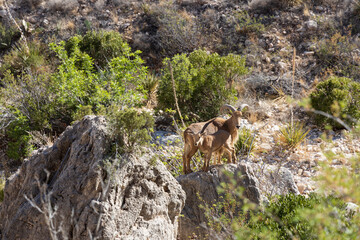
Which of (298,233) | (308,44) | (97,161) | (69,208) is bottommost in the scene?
(308,44)

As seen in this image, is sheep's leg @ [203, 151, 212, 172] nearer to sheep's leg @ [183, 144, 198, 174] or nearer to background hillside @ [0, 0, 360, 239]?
sheep's leg @ [183, 144, 198, 174]

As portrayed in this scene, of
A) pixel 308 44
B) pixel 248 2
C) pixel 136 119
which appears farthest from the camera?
pixel 248 2

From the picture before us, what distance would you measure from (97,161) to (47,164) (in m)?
0.90

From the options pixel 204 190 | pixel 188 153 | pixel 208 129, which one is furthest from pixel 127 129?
pixel 204 190

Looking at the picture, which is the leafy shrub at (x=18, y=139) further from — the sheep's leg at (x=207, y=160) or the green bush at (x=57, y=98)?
the sheep's leg at (x=207, y=160)

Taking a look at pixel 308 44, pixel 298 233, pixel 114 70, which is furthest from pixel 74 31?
pixel 298 233

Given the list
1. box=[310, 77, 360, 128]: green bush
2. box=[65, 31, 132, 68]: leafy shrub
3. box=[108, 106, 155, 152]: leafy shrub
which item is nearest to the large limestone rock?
box=[108, 106, 155, 152]: leafy shrub

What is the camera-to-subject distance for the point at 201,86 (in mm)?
8367

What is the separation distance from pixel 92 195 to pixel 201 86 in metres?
5.39

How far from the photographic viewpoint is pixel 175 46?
505 inches

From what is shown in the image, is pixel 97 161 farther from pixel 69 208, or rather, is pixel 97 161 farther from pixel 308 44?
pixel 308 44

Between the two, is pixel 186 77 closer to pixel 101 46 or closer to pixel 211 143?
pixel 211 143

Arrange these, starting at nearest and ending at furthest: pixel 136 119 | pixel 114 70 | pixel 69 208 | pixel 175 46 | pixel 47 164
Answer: pixel 69 208, pixel 136 119, pixel 47 164, pixel 114 70, pixel 175 46

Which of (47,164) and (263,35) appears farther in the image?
(263,35)
